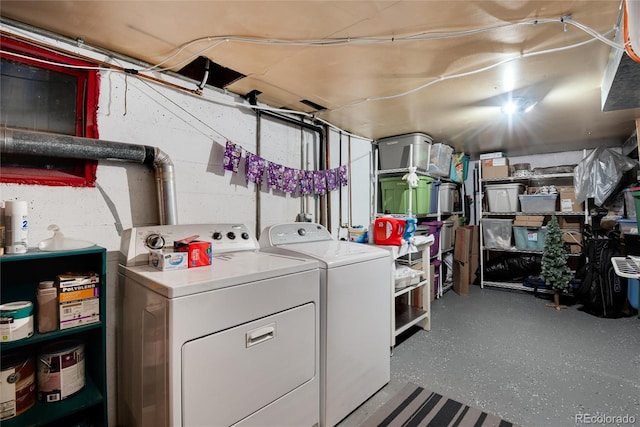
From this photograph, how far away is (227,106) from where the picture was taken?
7.37 feet

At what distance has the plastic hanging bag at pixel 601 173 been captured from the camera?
3615 millimetres

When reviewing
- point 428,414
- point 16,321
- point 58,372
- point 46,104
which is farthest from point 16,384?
point 428,414

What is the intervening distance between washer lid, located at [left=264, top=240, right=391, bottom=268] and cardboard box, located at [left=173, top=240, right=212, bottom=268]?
563 millimetres

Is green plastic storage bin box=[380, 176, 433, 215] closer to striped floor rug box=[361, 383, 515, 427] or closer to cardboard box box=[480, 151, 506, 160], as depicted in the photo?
cardboard box box=[480, 151, 506, 160]

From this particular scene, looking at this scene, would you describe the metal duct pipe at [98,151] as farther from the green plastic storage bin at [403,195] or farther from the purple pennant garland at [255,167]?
the green plastic storage bin at [403,195]

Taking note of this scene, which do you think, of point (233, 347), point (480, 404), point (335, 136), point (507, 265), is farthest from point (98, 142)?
point (507, 265)

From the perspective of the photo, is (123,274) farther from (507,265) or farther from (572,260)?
(572,260)

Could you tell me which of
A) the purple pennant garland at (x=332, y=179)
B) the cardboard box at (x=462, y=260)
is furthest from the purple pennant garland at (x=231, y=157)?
the cardboard box at (x=462, y=260)

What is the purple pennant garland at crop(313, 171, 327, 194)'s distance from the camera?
2844 mm

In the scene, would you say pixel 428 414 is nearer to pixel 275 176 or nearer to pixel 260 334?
pixel 260 334

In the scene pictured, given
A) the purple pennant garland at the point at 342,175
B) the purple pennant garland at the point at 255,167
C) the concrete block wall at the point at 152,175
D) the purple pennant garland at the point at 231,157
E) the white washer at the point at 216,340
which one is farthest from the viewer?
the purple pennant garland at the point at 342,175

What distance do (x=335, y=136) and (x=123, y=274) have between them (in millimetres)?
2331

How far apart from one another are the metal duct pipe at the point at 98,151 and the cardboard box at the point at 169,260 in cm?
36

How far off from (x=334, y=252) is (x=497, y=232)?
11.9 ft
